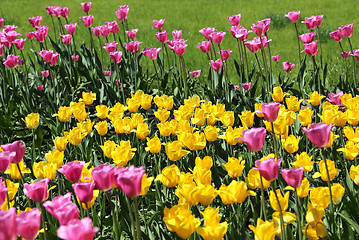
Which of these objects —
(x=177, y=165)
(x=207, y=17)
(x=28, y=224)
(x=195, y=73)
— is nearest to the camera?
(x=28, y=224)

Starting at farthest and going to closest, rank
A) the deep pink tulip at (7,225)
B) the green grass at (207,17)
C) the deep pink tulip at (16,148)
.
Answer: the green grass at (207,17) → the deep pink tulip at (16,148) → the deep pink tulip at (7,225)

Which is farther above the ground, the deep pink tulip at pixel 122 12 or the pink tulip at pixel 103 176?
the pink tulip at pixel 103 176

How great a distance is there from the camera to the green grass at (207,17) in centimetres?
555

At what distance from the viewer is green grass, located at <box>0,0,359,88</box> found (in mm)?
5547

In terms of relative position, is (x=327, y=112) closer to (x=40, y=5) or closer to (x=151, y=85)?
(x=151, y=85)

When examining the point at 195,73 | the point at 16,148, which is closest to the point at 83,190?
the point at 16,148

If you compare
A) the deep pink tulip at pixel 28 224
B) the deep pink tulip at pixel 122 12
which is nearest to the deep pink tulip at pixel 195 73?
the deep pink tulip at pixel 122 12

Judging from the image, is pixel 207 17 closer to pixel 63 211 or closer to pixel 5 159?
pixel 5 159

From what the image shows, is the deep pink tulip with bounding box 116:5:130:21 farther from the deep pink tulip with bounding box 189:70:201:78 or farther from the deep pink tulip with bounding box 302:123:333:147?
the deep pink tulip with bounding box 302:123:333:147

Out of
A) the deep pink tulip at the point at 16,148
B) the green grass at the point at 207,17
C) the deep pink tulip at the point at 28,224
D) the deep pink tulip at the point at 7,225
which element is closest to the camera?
the deep pink tulip at the point at 7,225

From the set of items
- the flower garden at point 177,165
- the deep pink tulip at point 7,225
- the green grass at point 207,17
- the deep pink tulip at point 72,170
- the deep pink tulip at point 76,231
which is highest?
the deep pink tulip at point 7,225

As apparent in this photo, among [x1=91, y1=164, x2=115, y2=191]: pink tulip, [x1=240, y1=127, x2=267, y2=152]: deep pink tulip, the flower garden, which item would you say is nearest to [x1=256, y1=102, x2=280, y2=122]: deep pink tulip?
the flower garden

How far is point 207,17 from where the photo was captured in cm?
776

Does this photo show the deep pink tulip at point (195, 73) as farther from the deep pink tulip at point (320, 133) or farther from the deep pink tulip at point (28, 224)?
the deep pink tulip at point (28, 224)
